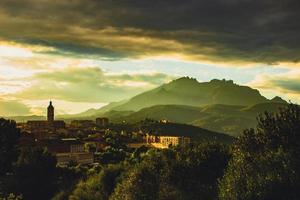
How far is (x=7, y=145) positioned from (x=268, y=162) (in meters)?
78.5

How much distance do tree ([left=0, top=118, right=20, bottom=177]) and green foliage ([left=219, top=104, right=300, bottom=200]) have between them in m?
63.8

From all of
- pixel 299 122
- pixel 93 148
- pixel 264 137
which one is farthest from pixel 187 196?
pixel 93 148

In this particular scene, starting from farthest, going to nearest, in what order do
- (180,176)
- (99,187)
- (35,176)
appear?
(35,176)
(99,187)
(180,176)

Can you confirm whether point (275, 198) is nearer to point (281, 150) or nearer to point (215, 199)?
point (281, 150)

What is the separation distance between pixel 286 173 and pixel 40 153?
68879 millimetres

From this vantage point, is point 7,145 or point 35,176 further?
point 7,145

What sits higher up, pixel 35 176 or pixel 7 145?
pixel 7 145

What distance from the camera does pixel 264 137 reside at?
193 feet

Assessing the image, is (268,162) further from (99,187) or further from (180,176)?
(99,187)

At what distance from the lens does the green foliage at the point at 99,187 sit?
7693cm

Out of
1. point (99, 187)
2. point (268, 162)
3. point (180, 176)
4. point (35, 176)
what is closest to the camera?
point (268, 162)

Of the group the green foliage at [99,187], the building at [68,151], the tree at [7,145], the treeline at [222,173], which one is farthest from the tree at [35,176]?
the building at [68,151]

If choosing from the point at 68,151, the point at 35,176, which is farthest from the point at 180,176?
the point at 68,151

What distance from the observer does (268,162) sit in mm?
51062
